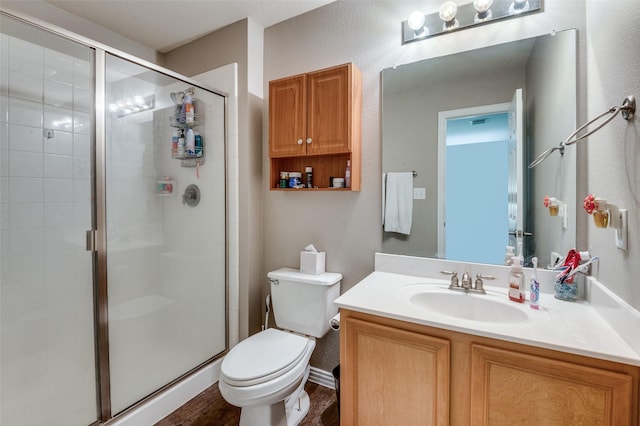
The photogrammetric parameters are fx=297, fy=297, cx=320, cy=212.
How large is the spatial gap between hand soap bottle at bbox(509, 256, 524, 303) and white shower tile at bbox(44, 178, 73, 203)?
223 cm

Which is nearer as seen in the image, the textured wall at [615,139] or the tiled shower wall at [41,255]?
the textured wall at [615,139]

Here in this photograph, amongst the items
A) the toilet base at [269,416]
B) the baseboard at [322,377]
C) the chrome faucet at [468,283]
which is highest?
the chrome faucet at [468,283]

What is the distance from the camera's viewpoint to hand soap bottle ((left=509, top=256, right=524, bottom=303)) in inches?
49.1

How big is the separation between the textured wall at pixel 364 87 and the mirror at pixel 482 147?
8 cm

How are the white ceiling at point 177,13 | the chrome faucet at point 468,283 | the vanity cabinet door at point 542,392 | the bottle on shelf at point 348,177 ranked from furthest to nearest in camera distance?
1. the white ceiling at point 177,13
2. the bottle on shelf at point 348,177
3. the chrome faucet at point 468,283
4. the vanity cabinet door at point 542,392

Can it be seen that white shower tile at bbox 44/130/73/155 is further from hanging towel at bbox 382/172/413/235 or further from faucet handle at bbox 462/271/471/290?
faucet handle at bbox 462/271/471/290

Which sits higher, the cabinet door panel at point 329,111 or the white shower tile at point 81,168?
the cabinet door panel at point 329,111

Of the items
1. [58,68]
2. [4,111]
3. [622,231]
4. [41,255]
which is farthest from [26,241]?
[622,231]

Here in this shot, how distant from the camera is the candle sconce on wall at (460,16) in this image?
140cm

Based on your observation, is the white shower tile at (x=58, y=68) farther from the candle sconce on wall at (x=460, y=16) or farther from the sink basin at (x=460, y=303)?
the sink basin at (x=460, y=303)

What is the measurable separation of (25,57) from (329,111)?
1618 mm

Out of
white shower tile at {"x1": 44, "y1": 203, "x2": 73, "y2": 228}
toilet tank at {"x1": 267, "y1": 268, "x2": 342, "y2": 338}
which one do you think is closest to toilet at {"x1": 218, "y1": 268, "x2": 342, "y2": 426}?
toilet tank at {"x1": 267, "y1": 268, "x2": 342, "y2": 338}

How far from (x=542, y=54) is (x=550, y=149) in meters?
0.44

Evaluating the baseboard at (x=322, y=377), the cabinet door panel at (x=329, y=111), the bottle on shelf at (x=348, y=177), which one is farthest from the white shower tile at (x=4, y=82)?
the baseboard at (x=322, y=377)
